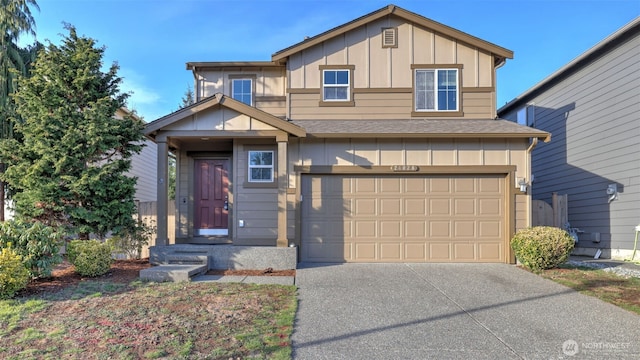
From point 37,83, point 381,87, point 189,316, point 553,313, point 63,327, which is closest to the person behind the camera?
point 63,327

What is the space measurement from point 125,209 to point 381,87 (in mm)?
6826

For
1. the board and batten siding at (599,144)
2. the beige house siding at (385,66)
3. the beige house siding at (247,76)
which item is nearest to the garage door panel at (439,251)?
the beige house siding at (385,66)

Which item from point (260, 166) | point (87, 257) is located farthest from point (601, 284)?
Answer: point (87, 257)

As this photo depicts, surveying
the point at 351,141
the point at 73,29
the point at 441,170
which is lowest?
the point at 441,170

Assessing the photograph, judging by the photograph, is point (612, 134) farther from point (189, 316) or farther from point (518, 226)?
point (189, 316)

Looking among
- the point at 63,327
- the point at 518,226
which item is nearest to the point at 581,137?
the point at 518,226

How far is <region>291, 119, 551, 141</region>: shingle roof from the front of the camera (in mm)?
8852

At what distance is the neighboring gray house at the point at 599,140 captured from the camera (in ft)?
32.3

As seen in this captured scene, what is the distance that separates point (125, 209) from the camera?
25.9 ft

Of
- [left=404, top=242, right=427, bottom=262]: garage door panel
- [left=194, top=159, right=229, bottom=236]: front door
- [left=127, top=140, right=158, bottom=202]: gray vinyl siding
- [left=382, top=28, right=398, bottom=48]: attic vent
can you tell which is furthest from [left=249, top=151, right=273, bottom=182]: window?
[left=127, top=140, right=158, bottom=202]: gray vinyl siding

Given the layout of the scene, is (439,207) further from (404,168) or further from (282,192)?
(282,192)

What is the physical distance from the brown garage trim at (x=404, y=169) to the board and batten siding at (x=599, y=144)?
3.66m

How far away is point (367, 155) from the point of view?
9180mm

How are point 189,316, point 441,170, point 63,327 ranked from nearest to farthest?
point 63,327 → point 189,316 → point 441,170
